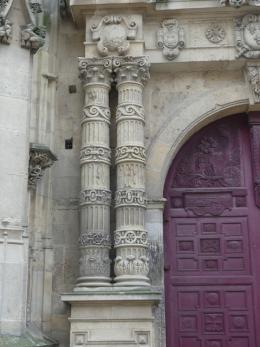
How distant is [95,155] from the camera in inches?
318

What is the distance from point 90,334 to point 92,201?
1.66 m

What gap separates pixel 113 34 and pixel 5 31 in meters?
1.90

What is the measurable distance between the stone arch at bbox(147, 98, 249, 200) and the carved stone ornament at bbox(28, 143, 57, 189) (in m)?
1.42

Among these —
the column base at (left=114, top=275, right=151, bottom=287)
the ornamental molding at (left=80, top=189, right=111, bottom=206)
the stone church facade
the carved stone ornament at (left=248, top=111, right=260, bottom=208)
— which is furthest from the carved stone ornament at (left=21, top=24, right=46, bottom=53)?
the carved stone ornament at (left=248, top=111, right=260, bottom=208)

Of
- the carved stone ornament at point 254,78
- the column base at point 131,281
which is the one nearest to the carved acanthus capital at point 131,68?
the carved stone ornament at point 254,78

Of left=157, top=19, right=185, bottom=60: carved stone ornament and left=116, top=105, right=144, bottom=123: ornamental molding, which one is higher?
left=157, top=19, right=185, bottom=60: carved stone ornament

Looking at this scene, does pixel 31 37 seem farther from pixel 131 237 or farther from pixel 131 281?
pixel 131 281

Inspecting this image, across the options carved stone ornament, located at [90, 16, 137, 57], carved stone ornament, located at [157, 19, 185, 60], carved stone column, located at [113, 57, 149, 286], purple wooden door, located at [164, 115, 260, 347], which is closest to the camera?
carved stone column, located at [113, 57, 149, 286]

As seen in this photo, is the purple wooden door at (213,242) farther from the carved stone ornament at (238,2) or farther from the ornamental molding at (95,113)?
the carved stone ornament at (238,2)

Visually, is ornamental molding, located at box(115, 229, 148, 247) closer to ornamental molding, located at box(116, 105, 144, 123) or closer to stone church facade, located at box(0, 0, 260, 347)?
stone church facade, located at box(0, 0, 260, 347)

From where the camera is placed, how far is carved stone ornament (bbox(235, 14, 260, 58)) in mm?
8492

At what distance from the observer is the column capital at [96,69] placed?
A: 8.41 meters

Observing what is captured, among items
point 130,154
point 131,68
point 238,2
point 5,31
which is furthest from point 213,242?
point 5,31

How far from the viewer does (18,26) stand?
738cm
